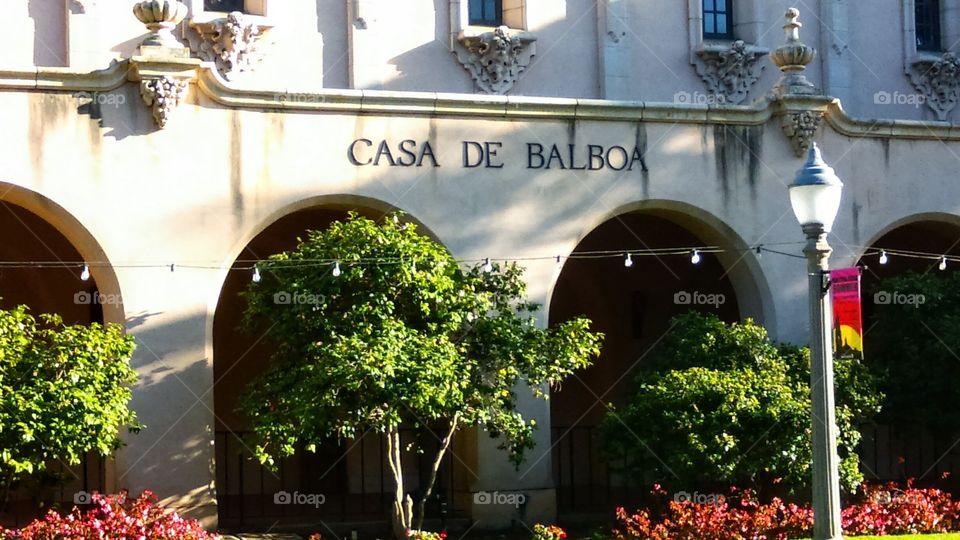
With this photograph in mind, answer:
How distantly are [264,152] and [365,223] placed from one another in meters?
2.22

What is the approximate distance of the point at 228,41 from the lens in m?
24.6

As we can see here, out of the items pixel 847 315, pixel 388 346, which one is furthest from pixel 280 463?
pixel 847 315

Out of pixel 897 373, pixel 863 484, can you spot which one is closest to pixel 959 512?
pixel 863 484

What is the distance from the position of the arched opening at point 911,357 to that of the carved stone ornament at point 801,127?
6.28 ft

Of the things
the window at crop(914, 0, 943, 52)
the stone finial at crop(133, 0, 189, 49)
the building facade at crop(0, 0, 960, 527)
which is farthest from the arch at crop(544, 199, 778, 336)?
the window at crop(914, 0, 943, 52)

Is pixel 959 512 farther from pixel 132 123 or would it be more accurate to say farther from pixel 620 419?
pixel 132 123

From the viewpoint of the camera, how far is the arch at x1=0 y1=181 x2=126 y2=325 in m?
20.1

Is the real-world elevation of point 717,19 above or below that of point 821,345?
above

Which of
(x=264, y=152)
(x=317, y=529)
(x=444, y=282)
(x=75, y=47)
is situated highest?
(x=75, y=47)

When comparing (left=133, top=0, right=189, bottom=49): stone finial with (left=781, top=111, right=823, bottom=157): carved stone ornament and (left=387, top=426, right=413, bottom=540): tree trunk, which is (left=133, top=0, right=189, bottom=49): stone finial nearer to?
(left=387, top=426, right=413, bottom=540): tree trunk

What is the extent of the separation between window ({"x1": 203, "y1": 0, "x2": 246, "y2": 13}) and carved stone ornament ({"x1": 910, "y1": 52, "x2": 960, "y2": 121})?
12056mm

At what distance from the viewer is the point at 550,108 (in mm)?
22672

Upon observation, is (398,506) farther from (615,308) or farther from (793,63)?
(615,308)

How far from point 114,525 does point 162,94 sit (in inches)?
218
